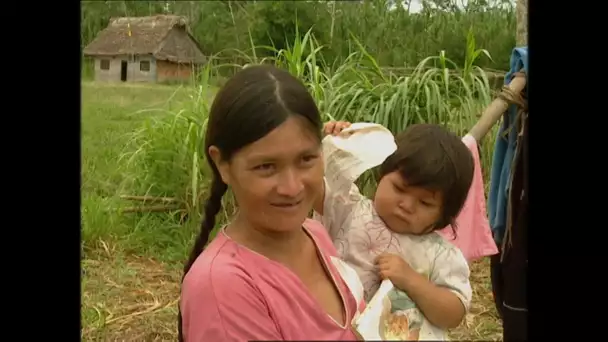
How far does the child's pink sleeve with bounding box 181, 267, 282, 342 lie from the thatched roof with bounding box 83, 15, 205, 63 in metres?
0.44

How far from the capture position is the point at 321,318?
3.16 feet

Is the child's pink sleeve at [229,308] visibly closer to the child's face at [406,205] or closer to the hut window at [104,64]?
the child's face at [406,205]

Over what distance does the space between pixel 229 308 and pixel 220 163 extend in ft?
0.52

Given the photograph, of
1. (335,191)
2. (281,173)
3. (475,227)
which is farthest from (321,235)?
(475,227)

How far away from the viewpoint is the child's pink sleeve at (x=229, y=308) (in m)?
0.96

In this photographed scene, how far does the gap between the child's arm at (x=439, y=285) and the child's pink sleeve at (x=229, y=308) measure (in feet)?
0.53

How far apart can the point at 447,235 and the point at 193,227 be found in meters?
0.43

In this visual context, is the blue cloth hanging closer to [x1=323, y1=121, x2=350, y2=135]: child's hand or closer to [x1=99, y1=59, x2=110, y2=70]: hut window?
[x1=323, y1=121, x2=350, y2=135]: child's hand

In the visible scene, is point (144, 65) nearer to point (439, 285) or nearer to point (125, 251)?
point (125, 251)

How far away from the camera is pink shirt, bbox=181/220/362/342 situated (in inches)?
37.7

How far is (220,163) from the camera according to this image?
97 centimetres

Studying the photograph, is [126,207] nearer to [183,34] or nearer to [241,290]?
[183,34]

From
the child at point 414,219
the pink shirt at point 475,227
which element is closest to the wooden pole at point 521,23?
the pink shirt at point 475,227

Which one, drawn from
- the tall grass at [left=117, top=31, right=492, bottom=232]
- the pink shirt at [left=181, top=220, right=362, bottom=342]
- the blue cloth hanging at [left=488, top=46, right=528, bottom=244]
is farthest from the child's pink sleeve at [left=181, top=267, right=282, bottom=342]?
the blue cloth hanging at [left=488, top=46, right=528, bottom=244]
